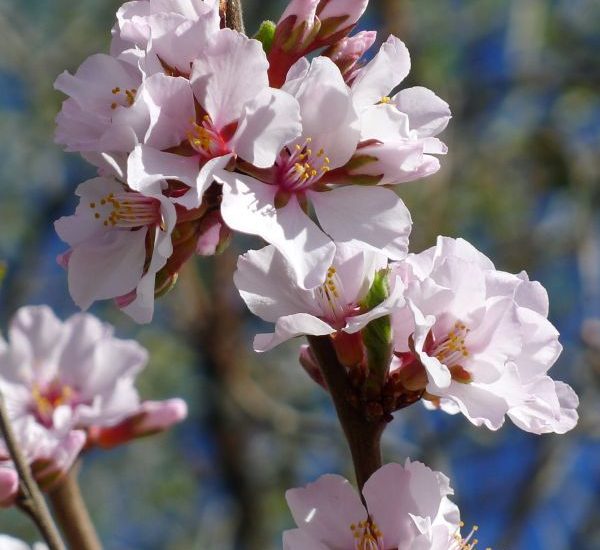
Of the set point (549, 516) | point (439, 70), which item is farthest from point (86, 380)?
point (439, 70)

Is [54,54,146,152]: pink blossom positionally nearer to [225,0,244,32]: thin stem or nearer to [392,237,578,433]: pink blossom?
[225,0,244,32]: thin stem

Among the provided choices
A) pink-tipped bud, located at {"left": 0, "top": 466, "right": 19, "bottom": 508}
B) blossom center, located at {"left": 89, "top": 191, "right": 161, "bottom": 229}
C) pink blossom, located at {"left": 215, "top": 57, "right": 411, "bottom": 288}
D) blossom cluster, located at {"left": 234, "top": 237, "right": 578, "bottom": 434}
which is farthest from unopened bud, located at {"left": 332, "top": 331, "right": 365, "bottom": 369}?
pink-tipped bud, located at {"left": 0, "top": 466, "right": 19, "bottom": 508}

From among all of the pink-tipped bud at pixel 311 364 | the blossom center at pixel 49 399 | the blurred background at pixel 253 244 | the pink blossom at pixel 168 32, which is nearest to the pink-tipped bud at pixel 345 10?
the pink blossom at pixel 168 32

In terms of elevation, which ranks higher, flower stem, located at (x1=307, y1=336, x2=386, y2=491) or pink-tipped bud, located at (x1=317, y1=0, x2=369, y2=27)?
pink-tipped bud, located at (x1=317, y1=0, x2=369, y2=27)

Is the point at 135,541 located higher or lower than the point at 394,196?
lower

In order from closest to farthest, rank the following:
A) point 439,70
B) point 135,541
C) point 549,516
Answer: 1. point 549,516
2. point 439,70
3. point 135,541

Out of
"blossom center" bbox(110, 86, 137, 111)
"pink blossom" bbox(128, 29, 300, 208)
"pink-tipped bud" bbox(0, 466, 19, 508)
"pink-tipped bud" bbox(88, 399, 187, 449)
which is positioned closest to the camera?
"pink blossom" bbox(128, 29, 300, 208)

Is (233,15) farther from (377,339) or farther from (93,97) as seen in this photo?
(377,339)

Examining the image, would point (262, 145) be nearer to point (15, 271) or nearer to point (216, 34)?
point (216, 34)
